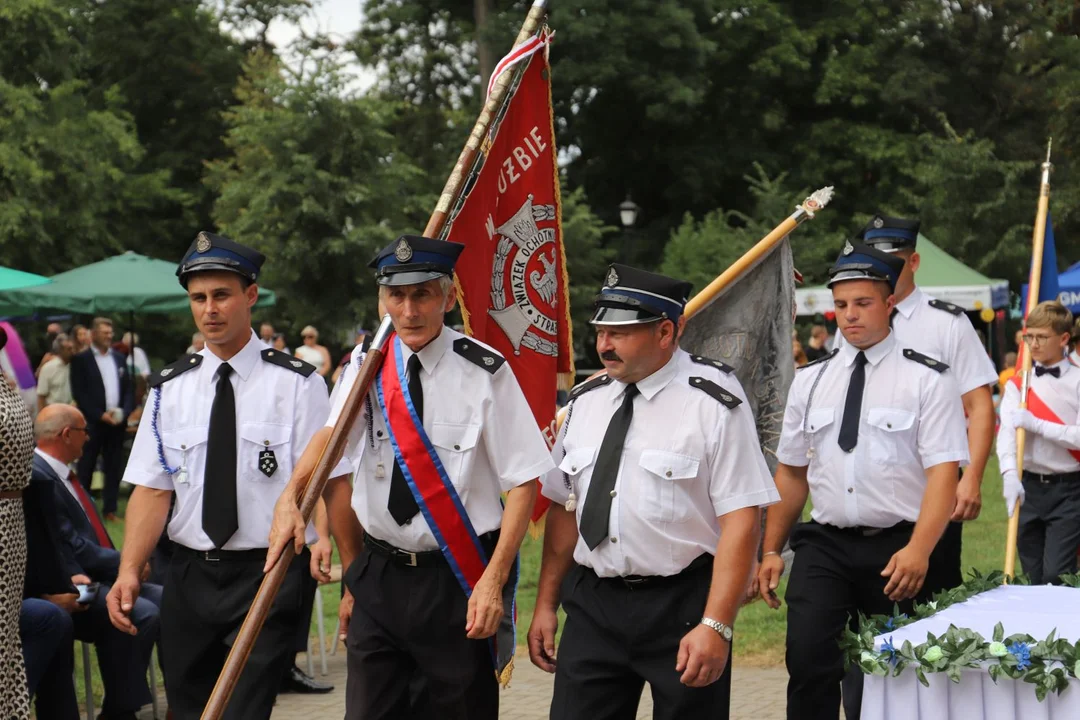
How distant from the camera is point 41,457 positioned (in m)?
7.49

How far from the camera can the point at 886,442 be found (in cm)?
595

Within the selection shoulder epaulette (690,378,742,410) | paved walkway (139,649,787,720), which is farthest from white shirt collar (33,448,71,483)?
shoulder epaulette (690,378,742,410)

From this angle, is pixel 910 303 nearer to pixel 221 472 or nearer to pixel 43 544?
pixel 221 472

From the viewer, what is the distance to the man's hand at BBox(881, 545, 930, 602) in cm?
562

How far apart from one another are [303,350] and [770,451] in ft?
40.0

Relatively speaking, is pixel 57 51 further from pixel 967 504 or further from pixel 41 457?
pixel 967 504

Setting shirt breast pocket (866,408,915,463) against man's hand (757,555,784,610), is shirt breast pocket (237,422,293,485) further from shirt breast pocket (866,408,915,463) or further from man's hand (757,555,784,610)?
shirt breast pocket (866,408,915,463)

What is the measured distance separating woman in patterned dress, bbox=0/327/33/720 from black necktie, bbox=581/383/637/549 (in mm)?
2452

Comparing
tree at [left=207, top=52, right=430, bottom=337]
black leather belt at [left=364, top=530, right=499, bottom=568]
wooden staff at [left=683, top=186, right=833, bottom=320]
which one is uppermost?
tree at [left=207, top=52, right=430, bottom=337]

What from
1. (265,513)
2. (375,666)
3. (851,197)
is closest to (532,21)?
(265,513)

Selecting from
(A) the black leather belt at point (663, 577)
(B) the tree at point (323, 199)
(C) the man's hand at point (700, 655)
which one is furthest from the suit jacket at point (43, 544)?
(B) the tree at point (323, 199)

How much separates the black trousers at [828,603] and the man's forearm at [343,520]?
184cm

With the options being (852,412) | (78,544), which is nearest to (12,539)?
(78,544)

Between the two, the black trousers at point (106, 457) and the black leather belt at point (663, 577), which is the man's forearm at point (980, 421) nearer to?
the black leather belt at point (663, 577)
